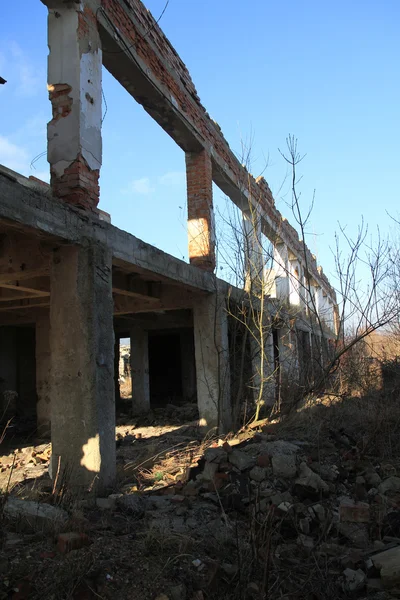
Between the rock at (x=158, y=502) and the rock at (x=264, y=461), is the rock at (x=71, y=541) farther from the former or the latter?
the rock at (x=264, y=461)

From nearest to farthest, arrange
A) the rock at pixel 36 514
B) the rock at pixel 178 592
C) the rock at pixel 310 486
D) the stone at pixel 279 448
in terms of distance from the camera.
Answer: the rock at pixel 178 592 → the rock at pixel 36 514 → the rock at pixel 310 486 → the stone at pixel 279 448

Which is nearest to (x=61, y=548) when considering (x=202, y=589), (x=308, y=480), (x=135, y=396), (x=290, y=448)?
(x=202, y=589)

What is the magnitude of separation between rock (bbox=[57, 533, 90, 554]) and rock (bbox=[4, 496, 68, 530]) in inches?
13.1

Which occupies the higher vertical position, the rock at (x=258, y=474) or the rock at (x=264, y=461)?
the rock at (x=264, y=461)

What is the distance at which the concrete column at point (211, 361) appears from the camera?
882cm

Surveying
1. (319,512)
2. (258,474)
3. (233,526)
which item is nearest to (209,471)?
(258,474)

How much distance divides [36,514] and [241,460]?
7.78 ft

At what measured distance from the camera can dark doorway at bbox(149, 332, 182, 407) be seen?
1638 cm

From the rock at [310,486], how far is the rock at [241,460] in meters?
0.61

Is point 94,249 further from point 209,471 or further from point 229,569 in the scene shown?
point 229,569

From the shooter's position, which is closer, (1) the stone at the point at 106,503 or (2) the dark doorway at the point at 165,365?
(1) the stone at the point at 106,503

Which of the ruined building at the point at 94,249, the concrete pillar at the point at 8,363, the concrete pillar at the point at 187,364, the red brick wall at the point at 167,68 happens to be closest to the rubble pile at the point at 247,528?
the ruined building at the point at 94,249

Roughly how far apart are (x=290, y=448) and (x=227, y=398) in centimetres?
307

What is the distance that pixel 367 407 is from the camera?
775 cm
